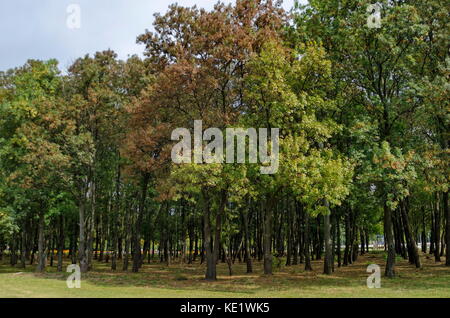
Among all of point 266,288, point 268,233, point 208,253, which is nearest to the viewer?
point 266,288

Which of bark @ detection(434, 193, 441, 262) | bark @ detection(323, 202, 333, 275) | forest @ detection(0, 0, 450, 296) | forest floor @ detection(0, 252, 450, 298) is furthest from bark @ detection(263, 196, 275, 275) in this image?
bark @ detection(434, 193, 441, 262)

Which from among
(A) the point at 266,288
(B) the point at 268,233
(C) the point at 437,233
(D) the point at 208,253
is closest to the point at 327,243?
(B) the point at 268,233

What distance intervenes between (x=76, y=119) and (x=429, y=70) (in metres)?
25.4

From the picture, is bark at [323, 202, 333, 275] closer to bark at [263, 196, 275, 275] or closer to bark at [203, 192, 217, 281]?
bark at [263, 196, 275, 275]

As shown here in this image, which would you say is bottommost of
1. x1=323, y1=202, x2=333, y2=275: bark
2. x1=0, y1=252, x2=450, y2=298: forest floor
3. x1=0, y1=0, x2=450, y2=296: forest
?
x1=0, y1=252, x2=450, y2=298: forest floor

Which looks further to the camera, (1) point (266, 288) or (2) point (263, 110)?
(2) point (263, 110)

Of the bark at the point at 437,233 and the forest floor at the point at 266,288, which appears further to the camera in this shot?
the bark at the point at 437,233

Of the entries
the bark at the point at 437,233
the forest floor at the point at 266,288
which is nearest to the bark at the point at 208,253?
the forest floor at the point at 266,288

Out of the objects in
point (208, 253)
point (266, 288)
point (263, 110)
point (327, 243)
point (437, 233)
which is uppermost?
point (263, 110)

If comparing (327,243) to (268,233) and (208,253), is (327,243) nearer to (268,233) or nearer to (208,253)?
(268,233)

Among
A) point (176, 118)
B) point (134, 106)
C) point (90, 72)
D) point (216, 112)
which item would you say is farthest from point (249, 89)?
point (90, 72)

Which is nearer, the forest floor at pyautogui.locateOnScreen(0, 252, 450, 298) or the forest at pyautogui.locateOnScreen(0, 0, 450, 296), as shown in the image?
the forest floor at pyautogui.locateOnScreen(0, 252, 450, 298)

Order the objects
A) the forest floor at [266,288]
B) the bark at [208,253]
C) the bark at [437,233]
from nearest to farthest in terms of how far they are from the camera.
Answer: the forest floor at [266,288]
the bark at [208,253]
the bark at [437,233]

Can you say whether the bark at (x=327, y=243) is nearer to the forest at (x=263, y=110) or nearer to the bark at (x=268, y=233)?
the forest at (x=263, y=110)
